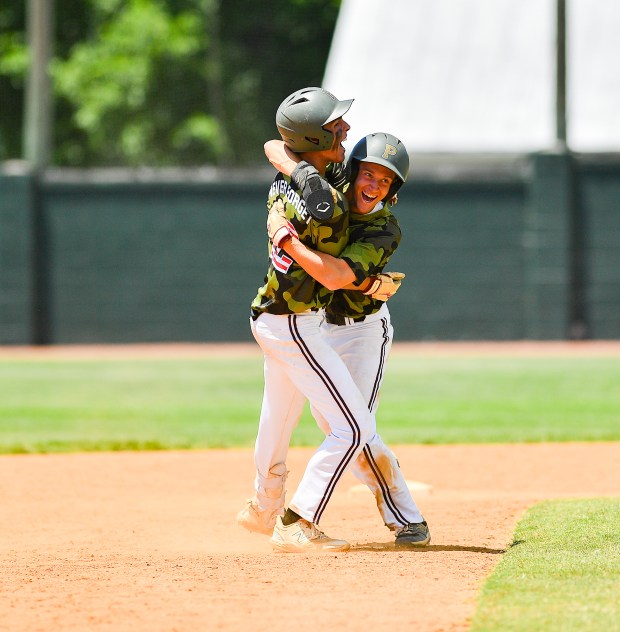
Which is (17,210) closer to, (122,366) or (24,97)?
(122,366)

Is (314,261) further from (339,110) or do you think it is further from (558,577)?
(558,577)

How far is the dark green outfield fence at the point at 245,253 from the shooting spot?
62.7 feet

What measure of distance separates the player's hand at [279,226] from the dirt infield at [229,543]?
1372mm

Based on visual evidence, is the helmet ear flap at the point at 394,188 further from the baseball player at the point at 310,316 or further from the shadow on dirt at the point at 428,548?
the shadow on dirt at the point at 428,548

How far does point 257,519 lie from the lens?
19.2 ft

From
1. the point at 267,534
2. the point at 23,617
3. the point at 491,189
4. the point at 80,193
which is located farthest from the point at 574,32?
the point at 23,617

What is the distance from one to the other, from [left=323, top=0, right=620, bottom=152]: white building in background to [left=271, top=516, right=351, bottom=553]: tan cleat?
16.5 meters

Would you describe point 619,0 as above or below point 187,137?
above

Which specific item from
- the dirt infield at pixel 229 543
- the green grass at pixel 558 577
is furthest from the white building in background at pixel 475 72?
the green grass at pixel 558 577

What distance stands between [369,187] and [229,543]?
1.88 meters

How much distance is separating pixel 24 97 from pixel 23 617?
33043mm

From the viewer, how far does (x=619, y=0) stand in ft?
80.5

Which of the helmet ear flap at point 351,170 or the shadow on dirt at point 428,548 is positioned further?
the shadow on dirt at point 428,548

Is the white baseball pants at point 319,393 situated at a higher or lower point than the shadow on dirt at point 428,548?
higher
